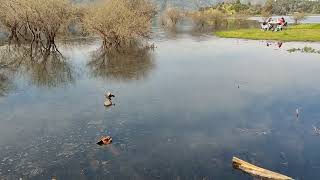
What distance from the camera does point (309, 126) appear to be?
107ft

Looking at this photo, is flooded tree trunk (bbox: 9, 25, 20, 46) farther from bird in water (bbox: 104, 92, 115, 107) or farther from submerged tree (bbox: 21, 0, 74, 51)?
bird in water (bbox: 104, 92, 115, 107)

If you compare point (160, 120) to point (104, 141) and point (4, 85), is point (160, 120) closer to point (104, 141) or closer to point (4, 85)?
point (104, 141)

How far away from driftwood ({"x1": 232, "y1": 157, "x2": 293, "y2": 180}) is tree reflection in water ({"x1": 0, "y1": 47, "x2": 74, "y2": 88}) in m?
29.7

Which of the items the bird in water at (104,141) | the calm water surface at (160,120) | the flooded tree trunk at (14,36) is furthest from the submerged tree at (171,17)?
the bird in water at (104,141)

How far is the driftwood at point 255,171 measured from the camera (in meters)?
23.4

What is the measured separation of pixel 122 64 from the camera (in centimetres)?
6247

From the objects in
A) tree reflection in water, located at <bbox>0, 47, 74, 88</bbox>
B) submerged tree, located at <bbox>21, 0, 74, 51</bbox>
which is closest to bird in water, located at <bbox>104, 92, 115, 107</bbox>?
tree reflection in water, located at <bbox>0, 47, 74, 88</bbox>

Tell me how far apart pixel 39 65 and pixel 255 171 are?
156 ft

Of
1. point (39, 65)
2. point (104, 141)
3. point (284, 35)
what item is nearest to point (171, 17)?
point (284, 35)

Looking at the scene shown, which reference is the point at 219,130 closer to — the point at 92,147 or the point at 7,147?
the point at 92,147

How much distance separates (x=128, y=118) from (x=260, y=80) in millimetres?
21283

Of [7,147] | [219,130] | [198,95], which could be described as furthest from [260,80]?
[7,147]

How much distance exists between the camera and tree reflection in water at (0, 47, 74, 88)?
170 ft

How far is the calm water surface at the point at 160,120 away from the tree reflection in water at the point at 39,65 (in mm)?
423
